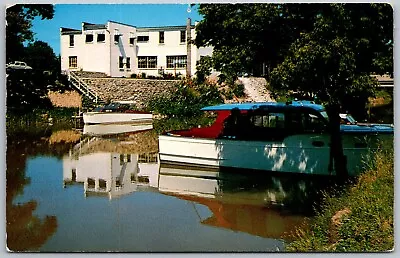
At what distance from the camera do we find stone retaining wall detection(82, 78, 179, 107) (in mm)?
5516

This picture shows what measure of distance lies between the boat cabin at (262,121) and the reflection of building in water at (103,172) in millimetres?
497

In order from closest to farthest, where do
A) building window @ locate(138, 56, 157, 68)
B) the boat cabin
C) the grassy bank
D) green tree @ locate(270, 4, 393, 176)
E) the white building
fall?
the grassy bank → green tree @ locate(270, 4, 393, 176) → the white building → the boat cabin → building window @ locate(138, 56, 157, 68)

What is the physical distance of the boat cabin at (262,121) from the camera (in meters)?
5.41

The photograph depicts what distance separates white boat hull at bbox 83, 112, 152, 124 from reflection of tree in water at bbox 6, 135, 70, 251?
597 millimetres

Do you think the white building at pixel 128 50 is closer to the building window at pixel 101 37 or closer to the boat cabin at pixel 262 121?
the building window at pixel 101 37

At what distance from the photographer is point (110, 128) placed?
220 inches

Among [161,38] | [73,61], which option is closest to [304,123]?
[161,38]

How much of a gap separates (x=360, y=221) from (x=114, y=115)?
239 centimetres

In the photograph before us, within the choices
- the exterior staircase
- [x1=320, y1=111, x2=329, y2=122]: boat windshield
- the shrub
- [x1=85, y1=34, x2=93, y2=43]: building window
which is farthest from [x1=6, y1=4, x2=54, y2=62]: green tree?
[x1=320, y1=111, x2=329, y2=122]: boat windshield

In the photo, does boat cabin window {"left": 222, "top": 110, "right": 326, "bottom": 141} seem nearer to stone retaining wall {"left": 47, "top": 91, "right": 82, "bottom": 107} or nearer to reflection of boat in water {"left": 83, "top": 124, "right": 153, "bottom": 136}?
reflection of boat in water {"left": 83, "top": 124, "right": 153, "bottom": 136}

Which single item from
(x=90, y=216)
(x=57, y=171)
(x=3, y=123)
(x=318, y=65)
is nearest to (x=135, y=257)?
(x=90, y=216)

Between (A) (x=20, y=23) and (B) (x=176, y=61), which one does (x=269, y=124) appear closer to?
(B) (x=176, y=61)

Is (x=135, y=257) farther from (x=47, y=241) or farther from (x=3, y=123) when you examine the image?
(x=3, y=123)

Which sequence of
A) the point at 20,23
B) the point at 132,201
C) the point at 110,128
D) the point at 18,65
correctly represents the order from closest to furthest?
the point at 20,23 < the point at 18,65 < the point at 132,201 < the point at 110,128
